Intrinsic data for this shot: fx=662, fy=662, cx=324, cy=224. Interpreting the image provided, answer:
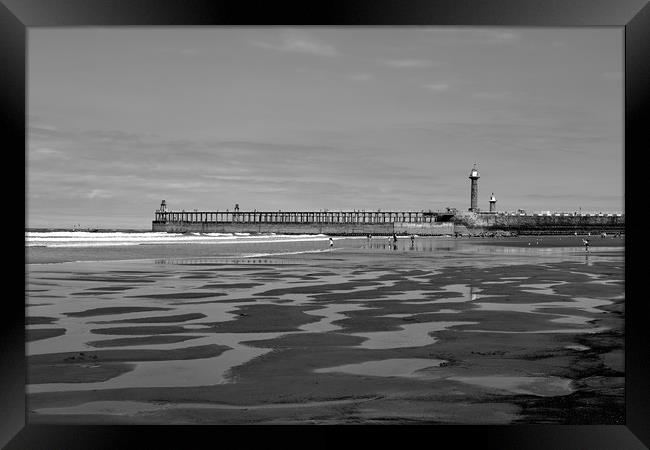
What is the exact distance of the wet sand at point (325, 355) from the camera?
5137 millimetres

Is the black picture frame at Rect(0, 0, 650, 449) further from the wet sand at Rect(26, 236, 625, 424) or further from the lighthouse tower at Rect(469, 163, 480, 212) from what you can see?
the lighthouse tower at Rect(469, 163, 480, 212)

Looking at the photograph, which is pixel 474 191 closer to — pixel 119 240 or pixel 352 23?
pixel 119 240

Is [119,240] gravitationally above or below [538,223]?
below

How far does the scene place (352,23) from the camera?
4.37 metres

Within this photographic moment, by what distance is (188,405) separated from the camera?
5.23 meters

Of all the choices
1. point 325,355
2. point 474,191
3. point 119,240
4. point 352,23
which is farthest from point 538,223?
point 352,23

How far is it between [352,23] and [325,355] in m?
4.03

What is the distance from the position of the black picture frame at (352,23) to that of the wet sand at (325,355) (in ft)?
1.87

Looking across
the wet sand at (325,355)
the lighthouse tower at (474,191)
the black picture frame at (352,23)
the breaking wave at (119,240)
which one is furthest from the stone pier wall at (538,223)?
the black picture frame at (352,23)

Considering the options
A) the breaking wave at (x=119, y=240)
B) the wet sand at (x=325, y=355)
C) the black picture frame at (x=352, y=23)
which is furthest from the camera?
the breaking wave at (x=119, y=240)

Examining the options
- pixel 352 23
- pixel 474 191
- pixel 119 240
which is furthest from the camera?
pixel 474 191

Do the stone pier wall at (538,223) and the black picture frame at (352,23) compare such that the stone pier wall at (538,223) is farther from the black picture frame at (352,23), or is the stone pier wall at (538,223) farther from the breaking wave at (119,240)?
the black picture frame at (352,23)

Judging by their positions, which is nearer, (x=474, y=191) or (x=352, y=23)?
(x=352, y=23)

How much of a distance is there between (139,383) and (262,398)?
1298 mm
